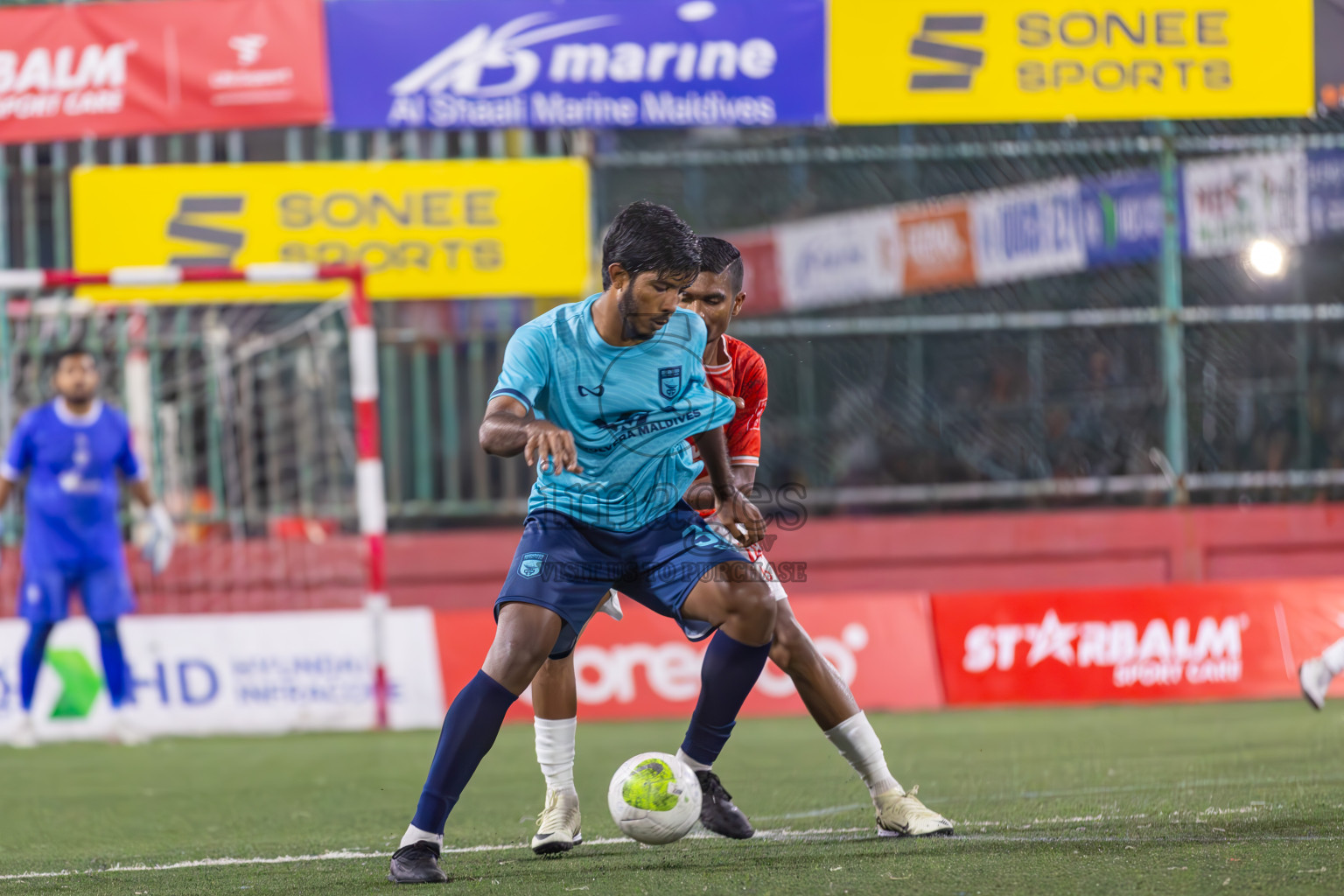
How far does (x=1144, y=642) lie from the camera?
10.1 meters

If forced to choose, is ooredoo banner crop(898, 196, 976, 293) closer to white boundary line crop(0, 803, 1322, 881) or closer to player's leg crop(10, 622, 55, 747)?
player's leg crop(10, 622, 55, 747)

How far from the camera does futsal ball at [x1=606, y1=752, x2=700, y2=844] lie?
180 inches

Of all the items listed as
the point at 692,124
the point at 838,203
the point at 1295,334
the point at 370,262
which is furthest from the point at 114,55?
the point at 1295,334

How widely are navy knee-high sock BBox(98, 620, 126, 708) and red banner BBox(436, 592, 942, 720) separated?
5.96 ft

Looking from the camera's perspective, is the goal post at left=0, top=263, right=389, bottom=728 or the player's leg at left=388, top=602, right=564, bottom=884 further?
the goal post at left=0, top=263, right=389, bottom=728

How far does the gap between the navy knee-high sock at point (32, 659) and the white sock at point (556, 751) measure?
543cm

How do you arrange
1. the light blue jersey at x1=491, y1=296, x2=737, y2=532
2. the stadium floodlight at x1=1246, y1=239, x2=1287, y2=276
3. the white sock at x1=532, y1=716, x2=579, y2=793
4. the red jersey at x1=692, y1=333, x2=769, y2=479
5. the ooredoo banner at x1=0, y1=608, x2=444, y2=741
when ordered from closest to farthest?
1. the light blue jersey at x1=491, y1=296, x2=737, y2=532
2. the white sock at x1=532, y1=716, x2=579, y2=793
3. the red jersey at x1=692, y1=333, x2=769, y2=479
4. the ooredoo banner at x1=0, y1=608, x2=444, y2=741
5. the stadium floodlight at x1=1246, y1=239, x2=1287, y2=276

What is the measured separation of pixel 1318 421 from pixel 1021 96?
333 cm

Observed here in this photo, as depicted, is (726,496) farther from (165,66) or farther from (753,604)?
(165,66)

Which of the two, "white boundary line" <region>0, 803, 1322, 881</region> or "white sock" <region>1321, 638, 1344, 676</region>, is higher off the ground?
"white sock" <region>1321, 638, 1344, 676</region>

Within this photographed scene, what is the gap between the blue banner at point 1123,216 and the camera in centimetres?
1158

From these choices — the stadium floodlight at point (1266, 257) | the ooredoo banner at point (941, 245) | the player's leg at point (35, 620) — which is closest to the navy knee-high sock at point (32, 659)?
the player's leg at point (35, 620)

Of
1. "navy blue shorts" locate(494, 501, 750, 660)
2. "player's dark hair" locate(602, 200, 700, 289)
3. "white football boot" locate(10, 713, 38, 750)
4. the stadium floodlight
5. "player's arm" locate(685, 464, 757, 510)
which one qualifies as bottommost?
"white football boot" locate(10, 713, 38, 750)

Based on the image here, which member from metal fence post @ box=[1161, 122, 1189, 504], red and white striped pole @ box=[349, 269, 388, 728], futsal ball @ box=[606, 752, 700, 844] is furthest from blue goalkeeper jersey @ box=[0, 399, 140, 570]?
metal fence post @ box=[1161, 122, 1189, 504]
